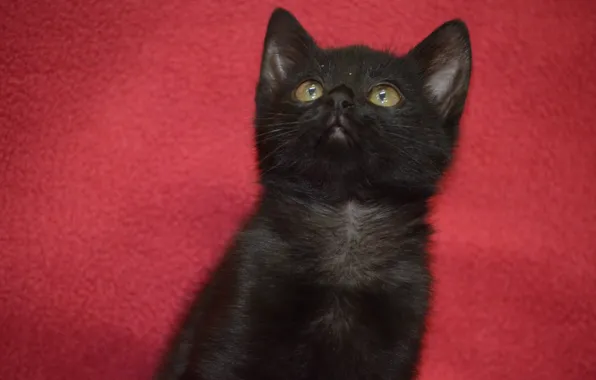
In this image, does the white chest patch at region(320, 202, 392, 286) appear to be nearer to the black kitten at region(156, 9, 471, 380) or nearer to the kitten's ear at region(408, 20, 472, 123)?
the black kitten at region(156, 9, 471, 380)

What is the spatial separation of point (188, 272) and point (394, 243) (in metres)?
0.48

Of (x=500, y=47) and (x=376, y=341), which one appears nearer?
(x=376, y=341)

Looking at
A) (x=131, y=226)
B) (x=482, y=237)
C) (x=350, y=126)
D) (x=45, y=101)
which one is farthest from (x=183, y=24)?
(x=482, y=237)

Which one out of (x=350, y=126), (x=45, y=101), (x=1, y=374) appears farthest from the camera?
(x=45, y=101)

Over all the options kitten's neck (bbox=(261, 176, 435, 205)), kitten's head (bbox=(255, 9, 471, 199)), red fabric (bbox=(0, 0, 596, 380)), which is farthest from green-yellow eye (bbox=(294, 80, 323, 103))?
red fabric (bbox=(0, 0, 596, 380))

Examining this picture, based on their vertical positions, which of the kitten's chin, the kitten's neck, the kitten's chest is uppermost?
the kitten's chin

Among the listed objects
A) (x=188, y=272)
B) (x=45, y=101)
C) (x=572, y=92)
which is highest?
(x=572, y=92)

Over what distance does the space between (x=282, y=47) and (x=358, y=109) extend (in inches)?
9.2

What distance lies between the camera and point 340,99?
860 mm

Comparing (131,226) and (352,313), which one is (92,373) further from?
(352,313)

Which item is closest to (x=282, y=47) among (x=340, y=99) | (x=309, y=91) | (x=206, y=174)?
(x=309, y=91)

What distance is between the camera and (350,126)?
0.86m

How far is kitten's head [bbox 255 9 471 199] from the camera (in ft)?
2.86

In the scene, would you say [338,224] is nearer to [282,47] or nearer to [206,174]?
[282,47]
